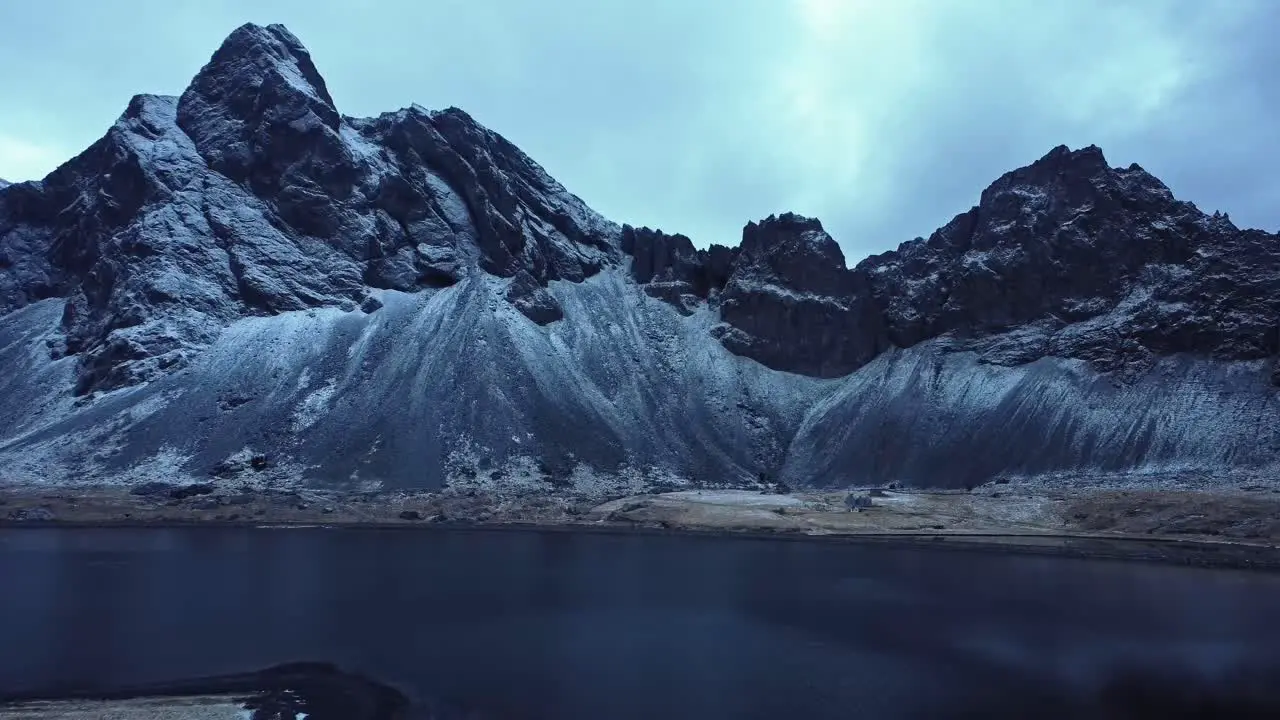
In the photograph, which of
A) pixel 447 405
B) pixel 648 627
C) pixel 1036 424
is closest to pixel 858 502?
pixel 1036 424

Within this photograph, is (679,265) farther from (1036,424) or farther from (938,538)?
(938,538)

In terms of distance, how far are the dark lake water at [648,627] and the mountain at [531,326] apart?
41123 millimetres

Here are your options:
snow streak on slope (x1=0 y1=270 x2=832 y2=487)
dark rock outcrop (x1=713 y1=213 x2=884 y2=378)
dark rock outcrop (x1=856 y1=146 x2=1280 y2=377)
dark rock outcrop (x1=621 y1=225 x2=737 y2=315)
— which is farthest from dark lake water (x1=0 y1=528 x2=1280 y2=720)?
dark rock outcrop (x1=621 y1=225 x2=737 y2=315)

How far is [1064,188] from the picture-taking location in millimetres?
134375

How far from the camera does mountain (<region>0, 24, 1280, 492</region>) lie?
10344 centimetres

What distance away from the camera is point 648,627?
39.4 m

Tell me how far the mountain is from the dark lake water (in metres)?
41.1

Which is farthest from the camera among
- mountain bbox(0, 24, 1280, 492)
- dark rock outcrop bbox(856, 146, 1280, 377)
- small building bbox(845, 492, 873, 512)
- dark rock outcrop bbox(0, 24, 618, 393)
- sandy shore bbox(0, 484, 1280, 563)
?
dark rock outcrop bbox(0, 24, 618, 393)

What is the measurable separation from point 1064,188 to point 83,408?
149789mm

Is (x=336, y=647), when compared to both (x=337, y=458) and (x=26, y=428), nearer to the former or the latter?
(x=337, y=458)

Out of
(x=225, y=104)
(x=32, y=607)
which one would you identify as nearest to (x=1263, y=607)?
(x=32, y=607)

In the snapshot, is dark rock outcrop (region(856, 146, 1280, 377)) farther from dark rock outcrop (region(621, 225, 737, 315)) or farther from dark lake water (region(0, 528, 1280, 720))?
dark lake water (region(0, 528, 1280, 720))

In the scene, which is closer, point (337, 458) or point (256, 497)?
point (256, 497)

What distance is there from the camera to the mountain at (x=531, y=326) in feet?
339
